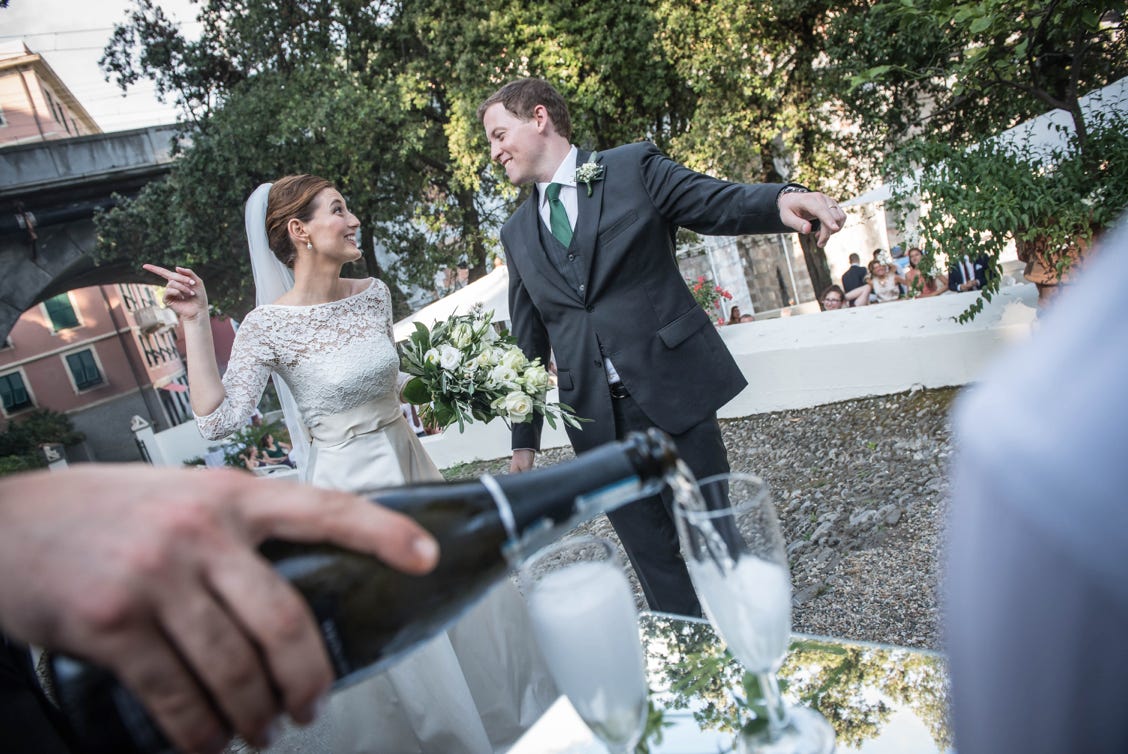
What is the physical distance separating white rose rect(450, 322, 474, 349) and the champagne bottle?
6.49ft

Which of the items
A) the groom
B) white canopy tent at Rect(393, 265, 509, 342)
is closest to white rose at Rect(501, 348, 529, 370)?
the groom

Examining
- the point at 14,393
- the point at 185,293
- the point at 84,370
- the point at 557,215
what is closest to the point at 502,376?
the point at 557,215

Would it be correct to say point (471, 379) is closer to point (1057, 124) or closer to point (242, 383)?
point (242, 383)

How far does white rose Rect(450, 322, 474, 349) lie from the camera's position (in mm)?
2900

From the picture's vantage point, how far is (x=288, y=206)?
3168 millimetres

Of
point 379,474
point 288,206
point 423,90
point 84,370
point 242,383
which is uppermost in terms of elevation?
point 423,90

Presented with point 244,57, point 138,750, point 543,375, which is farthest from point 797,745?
point 244,57

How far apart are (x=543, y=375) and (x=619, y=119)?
391 inches

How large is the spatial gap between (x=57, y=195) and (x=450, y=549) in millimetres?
Result: 17115

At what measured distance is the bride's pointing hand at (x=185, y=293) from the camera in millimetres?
2658

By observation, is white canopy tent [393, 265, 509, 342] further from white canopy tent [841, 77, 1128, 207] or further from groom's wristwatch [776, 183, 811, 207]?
groom's wristwatch [776, 183, 811, 207]

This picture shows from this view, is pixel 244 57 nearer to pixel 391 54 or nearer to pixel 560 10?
pixel 391 54

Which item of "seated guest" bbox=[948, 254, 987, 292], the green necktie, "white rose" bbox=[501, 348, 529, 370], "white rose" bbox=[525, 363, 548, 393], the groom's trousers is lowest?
"seated guest" bbox=[948, 254, 987, 292]

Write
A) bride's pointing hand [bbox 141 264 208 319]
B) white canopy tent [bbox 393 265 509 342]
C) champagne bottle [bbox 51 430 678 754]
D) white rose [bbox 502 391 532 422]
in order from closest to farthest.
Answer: champagne bottle [bbox 51 430 678 754], bride's pointing hand [bbox 141 264 208 319], white rose [bbox 502 391 532 422], white canopy tent [bbox 393 265 509 342]
